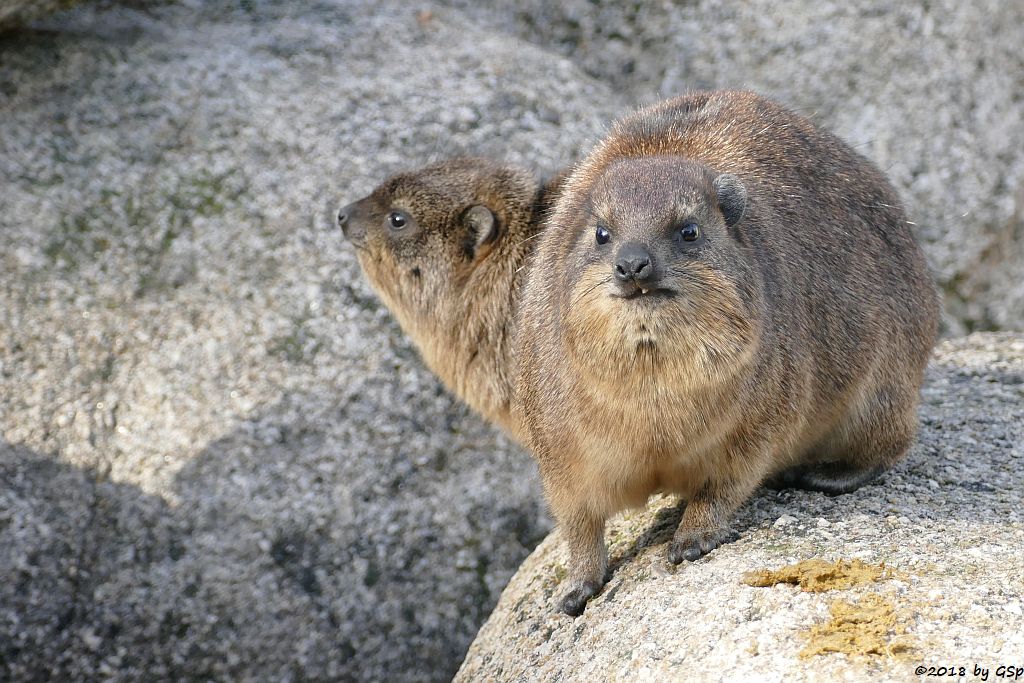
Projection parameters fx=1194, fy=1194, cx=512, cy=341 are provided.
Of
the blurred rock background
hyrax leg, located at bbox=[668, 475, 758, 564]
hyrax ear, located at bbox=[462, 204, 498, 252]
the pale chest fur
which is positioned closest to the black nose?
the pale chest fur

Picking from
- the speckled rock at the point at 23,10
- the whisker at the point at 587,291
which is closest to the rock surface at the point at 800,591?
the whisker at the point at 587,291

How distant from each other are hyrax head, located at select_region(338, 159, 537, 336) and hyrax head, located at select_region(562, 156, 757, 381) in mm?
1725

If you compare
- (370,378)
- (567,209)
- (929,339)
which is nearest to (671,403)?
(567,209)

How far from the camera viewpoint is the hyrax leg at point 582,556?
18.3 ft

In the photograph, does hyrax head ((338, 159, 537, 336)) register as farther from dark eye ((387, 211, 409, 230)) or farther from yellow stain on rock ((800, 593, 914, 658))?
yellow stain on rock ((800, 593, 914, 658))

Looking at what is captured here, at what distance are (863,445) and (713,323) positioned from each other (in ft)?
5.82

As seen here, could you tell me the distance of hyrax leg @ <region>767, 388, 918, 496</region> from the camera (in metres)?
6.08

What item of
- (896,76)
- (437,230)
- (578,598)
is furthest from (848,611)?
(896,76)

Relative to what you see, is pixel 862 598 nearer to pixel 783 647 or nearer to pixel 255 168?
pixel 783 647

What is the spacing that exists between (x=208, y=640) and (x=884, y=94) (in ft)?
21.5

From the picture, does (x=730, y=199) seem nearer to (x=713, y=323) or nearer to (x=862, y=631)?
(x=713, y=323)

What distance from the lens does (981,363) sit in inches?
311

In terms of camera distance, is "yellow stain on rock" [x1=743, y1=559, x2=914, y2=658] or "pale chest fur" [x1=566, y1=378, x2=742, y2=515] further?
"pale chest fur" [x1=566, y1=378, x2=742, y2=515]

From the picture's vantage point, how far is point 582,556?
18.5 ft
